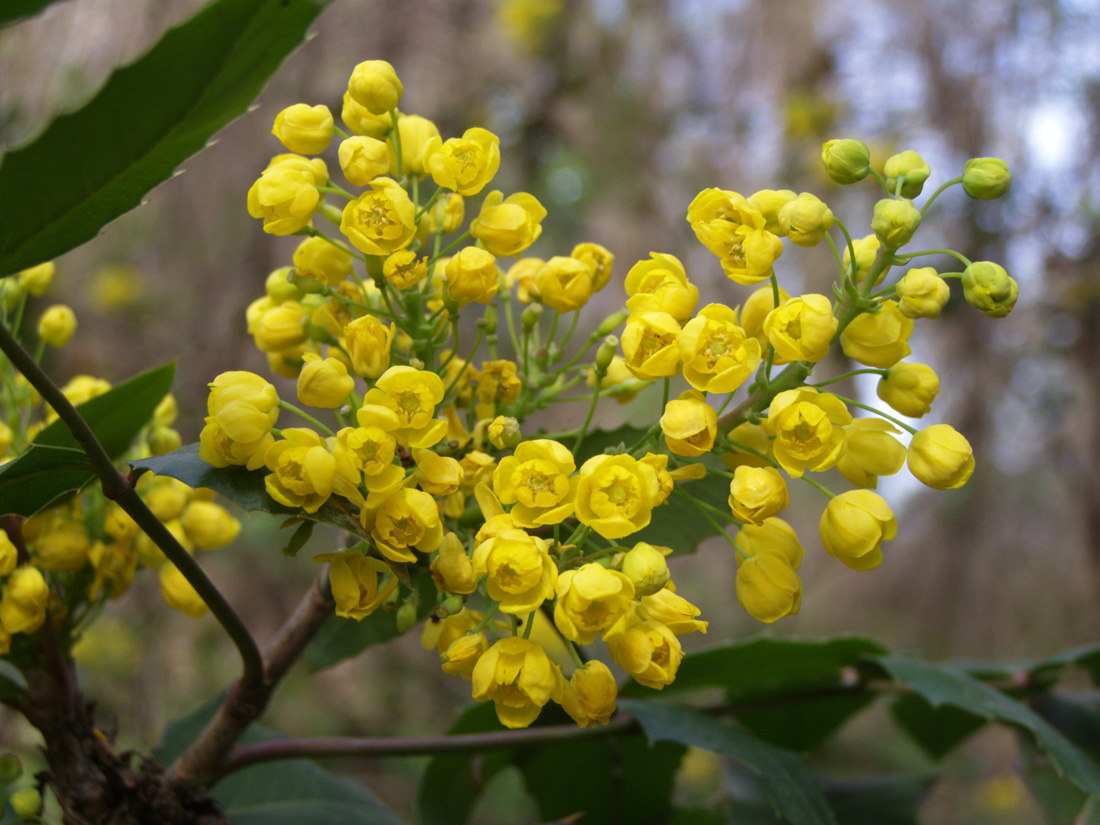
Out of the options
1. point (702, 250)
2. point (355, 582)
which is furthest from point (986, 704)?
point (702, 250)

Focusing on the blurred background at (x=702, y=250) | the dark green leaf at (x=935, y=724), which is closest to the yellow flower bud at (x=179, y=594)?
the dark green leaf at (x=935, y=724)

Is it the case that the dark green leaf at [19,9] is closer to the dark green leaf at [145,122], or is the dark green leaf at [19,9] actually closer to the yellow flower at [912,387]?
the dark green leaf at [145,122]

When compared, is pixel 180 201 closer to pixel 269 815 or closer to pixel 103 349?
pixel 103 349

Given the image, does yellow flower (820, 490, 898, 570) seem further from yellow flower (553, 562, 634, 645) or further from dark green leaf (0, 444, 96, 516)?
dark green leaf (0, 444, 96, 516)

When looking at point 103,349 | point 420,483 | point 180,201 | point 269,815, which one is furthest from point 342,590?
point 103,349

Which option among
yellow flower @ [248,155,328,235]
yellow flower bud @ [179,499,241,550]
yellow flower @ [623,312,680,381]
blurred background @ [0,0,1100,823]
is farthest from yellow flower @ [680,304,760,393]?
blurred background @ [0,0,1100,823]

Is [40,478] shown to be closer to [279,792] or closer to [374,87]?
[374,87]
